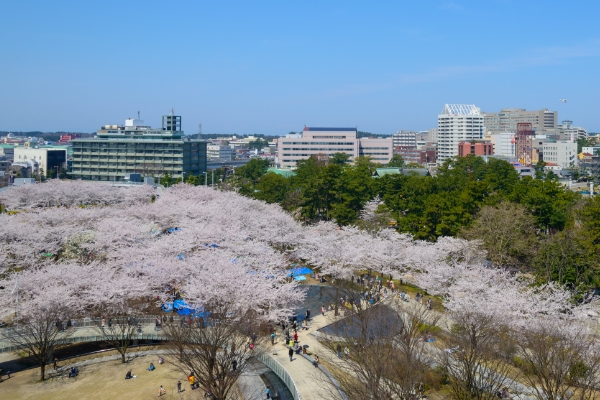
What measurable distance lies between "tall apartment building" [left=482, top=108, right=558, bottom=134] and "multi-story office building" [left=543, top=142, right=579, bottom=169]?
41.2 meters

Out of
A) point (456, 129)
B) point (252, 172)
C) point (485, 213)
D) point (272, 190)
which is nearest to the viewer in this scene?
point (485, 213)

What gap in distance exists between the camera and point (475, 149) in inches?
4572

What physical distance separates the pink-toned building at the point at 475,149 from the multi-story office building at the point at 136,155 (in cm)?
6376

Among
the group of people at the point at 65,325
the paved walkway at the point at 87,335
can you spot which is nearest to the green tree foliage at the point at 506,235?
the paved walkway at the point at 87,335

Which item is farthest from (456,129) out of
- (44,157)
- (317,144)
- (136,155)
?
(44,157)

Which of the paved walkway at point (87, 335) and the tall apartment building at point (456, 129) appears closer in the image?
the paved walkway at point (87, 335)

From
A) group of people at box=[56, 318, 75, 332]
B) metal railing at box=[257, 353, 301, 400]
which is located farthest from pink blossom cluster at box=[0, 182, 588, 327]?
metal railing at box=[257, 353, 301, 400]

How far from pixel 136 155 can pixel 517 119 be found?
400 feet

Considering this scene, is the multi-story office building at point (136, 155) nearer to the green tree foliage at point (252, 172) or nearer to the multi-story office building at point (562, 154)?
the green tree foliage at point (252, 172)

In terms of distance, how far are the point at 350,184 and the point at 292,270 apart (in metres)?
14.8

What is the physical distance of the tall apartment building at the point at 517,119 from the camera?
15612 centimetres

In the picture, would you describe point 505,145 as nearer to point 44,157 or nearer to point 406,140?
point 406,140

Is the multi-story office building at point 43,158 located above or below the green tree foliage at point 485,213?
above

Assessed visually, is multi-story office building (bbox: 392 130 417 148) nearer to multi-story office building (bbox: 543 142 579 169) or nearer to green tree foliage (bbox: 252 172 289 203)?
multi-story office building (bbox: 543 142 579 169)
